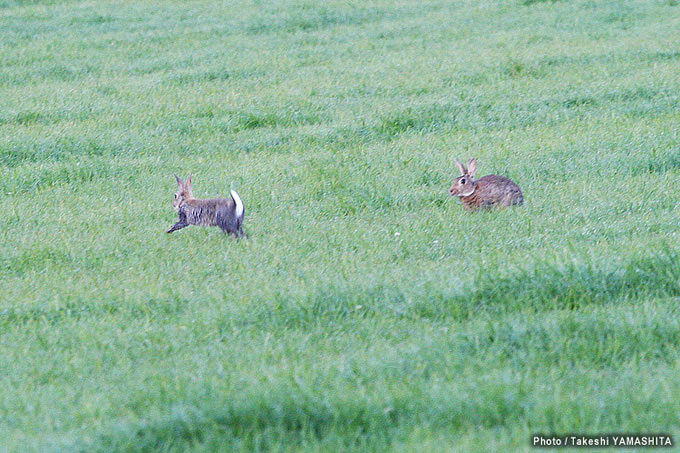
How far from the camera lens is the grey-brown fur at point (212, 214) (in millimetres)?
7754

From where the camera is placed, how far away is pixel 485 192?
339 inches

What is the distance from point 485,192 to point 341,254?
2.16 metres

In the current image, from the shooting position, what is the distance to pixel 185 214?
26.5 ft

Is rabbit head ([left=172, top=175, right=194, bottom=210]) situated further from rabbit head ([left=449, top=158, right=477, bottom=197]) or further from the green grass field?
rabbit head ([left=449, top=158, right=477, bottom=197])

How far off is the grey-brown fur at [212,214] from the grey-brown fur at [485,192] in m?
2.24

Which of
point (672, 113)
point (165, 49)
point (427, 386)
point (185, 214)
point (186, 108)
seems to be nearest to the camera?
point (427, 386)

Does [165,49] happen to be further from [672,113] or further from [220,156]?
[672,113]

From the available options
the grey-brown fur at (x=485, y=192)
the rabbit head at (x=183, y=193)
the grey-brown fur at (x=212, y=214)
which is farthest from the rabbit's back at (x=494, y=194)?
the rabbit head at (x=183, y=193)

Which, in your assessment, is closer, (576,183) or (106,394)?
(106,394)

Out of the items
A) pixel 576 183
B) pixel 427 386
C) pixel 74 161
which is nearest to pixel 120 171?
pixel 74 161

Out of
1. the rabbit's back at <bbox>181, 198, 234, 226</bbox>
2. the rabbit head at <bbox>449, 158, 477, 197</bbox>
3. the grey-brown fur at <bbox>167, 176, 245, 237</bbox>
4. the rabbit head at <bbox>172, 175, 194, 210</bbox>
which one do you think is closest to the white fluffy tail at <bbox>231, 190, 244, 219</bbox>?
the grey-brown fur at <bbox>167, 176, 245, 237</bbox>

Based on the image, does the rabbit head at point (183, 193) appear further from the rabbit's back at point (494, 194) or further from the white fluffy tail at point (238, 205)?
the rabbit's back at point (494, 194)

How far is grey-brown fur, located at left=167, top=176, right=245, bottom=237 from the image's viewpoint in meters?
7.75

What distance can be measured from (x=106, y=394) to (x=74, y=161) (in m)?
6.65
